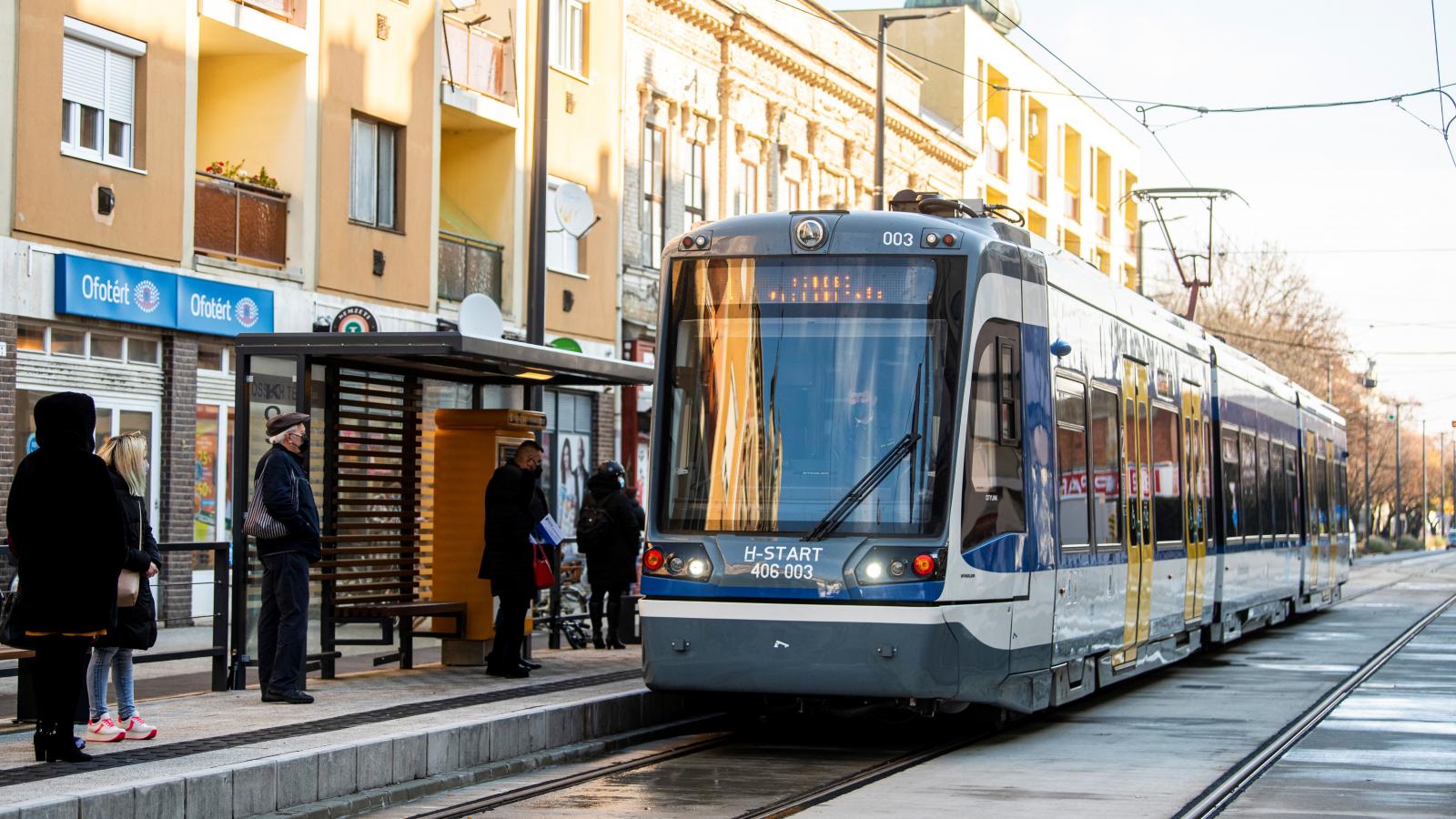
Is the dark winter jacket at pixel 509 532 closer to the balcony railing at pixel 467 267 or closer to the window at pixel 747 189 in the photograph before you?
the balcony railing at pixel 467 267

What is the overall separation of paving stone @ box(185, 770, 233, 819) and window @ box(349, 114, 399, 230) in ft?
54.4

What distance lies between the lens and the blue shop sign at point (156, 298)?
20.1m

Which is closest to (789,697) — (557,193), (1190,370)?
(1190,370)

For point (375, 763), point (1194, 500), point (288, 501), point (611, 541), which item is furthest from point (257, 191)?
point (375, 763)

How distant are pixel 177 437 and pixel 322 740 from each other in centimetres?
1171

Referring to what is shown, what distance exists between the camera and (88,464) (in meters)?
9.99

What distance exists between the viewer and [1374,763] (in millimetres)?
12312

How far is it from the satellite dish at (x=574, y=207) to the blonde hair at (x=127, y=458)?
16.7 meters

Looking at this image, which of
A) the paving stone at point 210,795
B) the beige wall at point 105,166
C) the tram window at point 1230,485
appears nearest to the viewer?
the paving stone at point 210,795

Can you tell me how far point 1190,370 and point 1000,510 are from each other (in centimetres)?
724

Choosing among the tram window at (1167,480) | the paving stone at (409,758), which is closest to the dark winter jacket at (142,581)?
the paving stone at (409,758)

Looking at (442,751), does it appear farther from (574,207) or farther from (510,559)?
(574,207)

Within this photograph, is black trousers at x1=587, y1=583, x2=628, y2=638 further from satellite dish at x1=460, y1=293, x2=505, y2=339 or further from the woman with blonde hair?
the woman with blonde hair

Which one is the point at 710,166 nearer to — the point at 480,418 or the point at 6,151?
the point at 6,151
